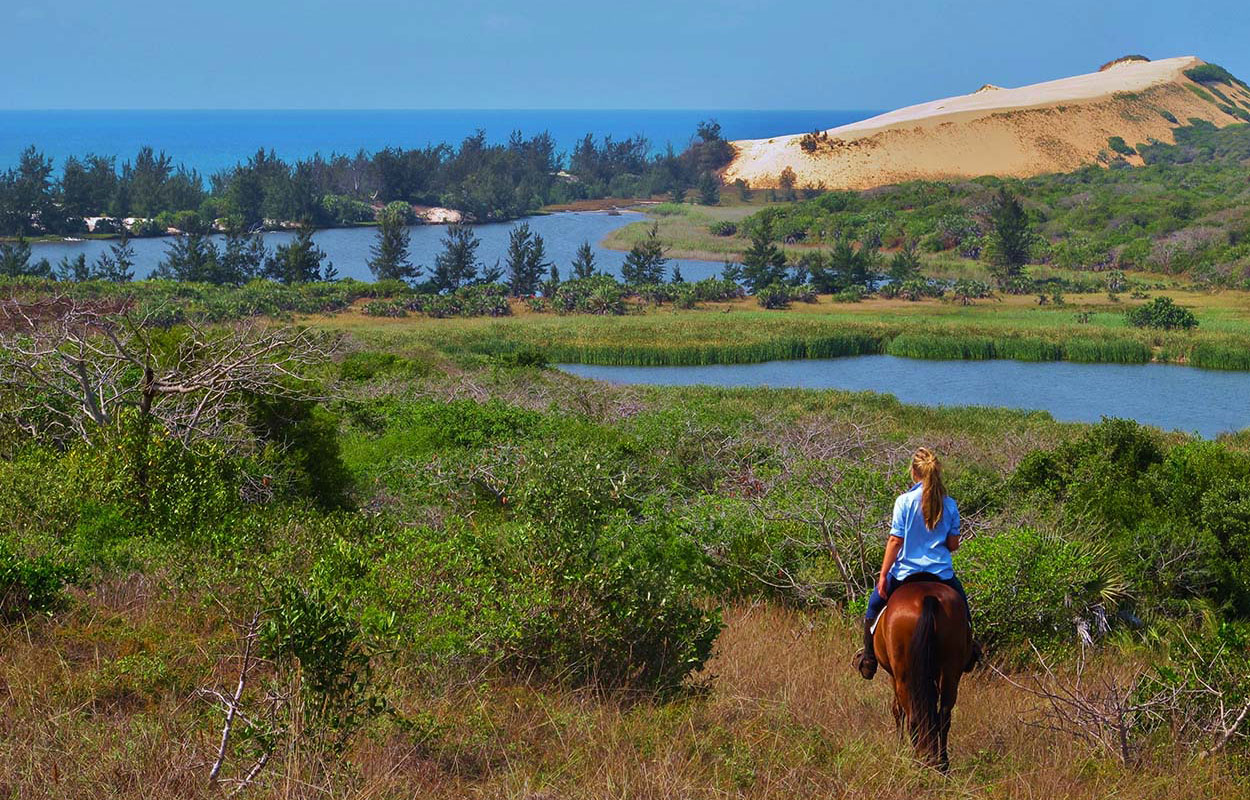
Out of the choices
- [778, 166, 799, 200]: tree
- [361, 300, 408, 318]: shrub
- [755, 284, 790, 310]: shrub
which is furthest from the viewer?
[778, 166, 799, 200]: tree

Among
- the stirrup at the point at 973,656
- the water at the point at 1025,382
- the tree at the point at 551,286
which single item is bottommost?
the water at the point at 1025,382

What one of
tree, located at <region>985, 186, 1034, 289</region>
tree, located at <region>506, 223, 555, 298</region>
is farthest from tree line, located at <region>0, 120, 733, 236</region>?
tree, located at <region>985, 186, 1034, 289</region>

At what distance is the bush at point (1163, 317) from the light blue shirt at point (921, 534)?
42303 mm

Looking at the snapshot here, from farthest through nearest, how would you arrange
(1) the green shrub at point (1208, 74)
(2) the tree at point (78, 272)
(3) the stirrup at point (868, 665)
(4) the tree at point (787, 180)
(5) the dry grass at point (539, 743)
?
(1) the green shrub at point (1208, 74), (4) the tree at point (787, 180), (2) the tree at point (78, 272), (3) the stirrup at point (868, 665), (5) the dry grass at point (539, 743)

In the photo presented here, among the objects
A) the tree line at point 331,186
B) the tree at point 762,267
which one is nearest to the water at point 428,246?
the tree line at point 331,186

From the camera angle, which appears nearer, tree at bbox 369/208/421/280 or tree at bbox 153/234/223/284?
tree at bbox 153/234/223/284

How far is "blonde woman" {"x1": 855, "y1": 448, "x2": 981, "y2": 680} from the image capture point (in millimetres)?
5918

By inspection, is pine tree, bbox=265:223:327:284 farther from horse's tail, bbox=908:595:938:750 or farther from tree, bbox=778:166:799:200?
tree, bbox=778:166:799:200

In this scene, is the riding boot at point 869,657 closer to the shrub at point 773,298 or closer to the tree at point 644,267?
the shrub at point 773,298

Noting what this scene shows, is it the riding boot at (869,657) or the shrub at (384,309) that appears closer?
the riding boot at (869,657)

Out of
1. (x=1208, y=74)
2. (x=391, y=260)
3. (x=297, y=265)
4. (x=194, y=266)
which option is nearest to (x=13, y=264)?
(x=194, y=266)

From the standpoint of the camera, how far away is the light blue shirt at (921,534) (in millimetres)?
5973

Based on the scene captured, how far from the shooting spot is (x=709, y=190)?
113312mm

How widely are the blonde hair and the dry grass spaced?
1.16 metres
